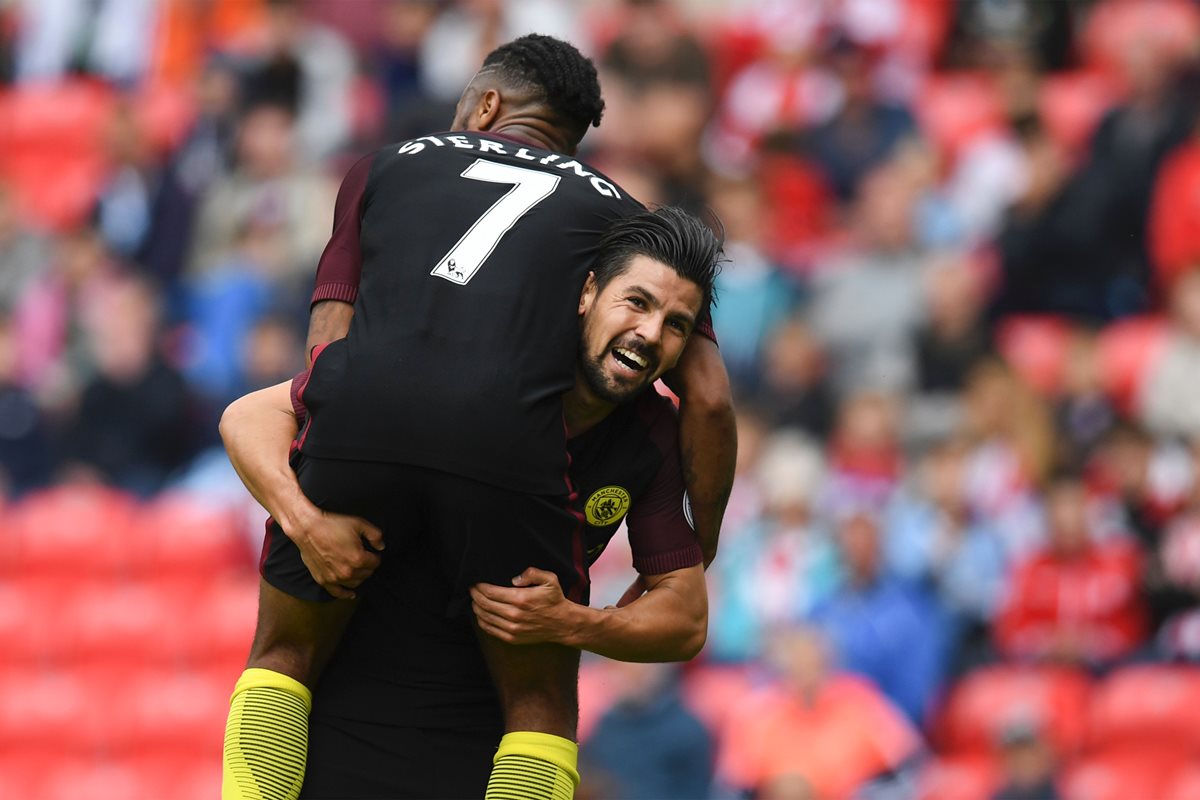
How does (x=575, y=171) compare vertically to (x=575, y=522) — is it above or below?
above

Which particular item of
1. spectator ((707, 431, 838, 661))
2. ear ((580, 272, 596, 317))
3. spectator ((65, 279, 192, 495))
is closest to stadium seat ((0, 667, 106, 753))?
spectator ((65, 279, 192, 495))

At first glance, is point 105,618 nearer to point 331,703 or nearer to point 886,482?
point 886,482

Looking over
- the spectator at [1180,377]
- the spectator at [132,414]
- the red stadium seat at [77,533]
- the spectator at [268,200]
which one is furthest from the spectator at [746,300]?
the red stadium seat at [77,533]

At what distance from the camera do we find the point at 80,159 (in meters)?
13.3

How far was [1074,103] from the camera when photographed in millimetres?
11008

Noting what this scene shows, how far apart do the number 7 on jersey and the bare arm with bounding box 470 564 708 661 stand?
0.65m

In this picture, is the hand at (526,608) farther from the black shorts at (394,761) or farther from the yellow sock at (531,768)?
the black shorts at (394,761)

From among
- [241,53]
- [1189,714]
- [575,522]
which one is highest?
[575,522]

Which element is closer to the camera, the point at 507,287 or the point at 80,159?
the point at 507,287

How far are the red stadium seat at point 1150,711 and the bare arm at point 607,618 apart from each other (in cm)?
388

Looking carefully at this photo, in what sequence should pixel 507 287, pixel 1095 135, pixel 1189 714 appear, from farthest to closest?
pixel 1095 135 → pixel 1189 714 → pixel 507 287

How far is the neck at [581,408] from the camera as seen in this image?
4383 mm

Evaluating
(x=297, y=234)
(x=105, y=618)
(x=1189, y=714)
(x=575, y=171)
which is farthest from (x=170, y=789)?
(x=575, y=171)

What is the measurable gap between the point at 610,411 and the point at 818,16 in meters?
7.44
